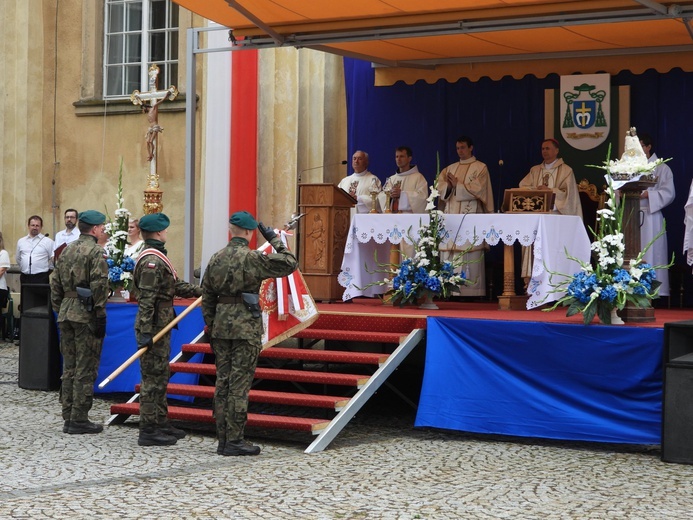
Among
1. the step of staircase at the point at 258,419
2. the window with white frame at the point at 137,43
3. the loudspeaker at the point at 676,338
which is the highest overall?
the window with white frame at the point at 137,43

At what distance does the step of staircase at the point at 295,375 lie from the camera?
10266 millimetres

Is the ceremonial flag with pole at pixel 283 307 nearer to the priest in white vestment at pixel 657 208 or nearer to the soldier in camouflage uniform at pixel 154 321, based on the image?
the soldier in camouflage uniform at pixel 154 321

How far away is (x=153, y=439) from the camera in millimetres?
9891

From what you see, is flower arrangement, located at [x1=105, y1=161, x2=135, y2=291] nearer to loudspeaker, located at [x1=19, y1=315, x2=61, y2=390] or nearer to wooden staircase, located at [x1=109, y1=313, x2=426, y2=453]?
loudspeaker, located at [x1=19, y1=315, x2=61, y2=390]

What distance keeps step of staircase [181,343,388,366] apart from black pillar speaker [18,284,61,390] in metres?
2.25

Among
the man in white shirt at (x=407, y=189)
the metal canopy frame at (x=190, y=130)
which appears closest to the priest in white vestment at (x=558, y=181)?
the man in white shirt at (x=407, y=189)

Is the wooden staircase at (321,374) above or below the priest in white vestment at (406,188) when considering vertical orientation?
below

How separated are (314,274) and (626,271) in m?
3.75

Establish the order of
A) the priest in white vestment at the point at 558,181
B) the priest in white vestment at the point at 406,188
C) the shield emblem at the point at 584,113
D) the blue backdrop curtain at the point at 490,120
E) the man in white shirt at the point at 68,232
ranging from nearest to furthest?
the priest in white vestment at the point at 558,181, the priest in white vestment at the point at 406,188, the blue backdrop curtain at the point at 490,120, the shield emblem at the point at 584,113, the man in white shirt at the point at 68,232

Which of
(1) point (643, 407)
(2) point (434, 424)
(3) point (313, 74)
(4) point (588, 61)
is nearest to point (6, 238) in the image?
(3) point (313, 74)

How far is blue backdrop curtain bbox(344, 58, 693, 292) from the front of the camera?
14.1m

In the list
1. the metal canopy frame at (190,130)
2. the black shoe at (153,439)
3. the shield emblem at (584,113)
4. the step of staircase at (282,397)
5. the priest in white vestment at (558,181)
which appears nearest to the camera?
the black shoe at (153,439)

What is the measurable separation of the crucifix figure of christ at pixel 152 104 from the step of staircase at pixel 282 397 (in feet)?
21.5

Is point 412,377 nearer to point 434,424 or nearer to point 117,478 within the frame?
point 434,424
